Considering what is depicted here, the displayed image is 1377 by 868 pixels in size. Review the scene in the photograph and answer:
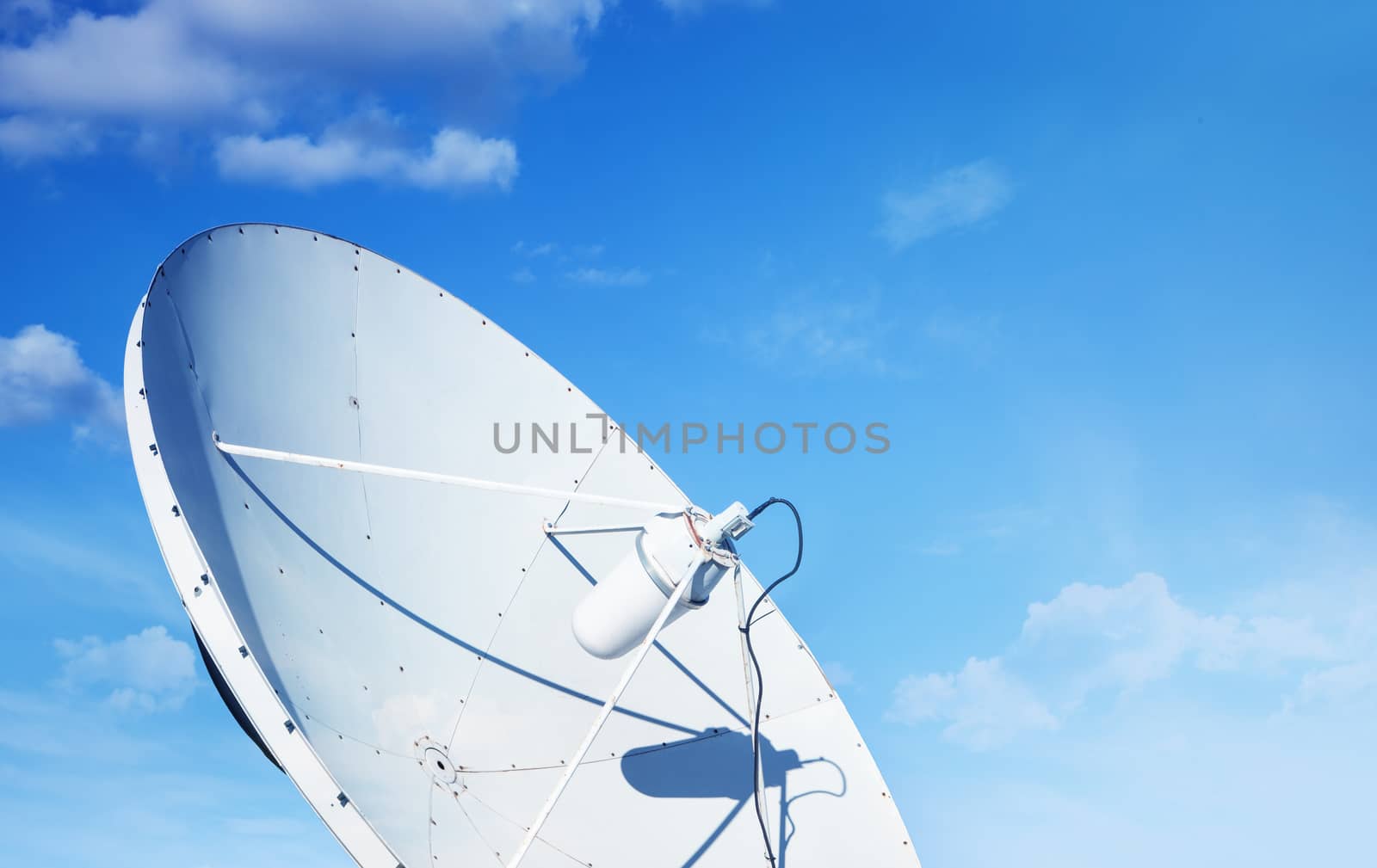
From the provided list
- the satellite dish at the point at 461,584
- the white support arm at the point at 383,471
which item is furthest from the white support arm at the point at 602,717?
the white support arm at the point at 383,471

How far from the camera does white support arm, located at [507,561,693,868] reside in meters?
10.7

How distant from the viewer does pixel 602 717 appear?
11148mm

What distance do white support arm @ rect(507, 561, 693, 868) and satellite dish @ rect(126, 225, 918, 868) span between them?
0.13 ft

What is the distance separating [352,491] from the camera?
44.9ft

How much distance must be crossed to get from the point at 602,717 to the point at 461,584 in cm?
360

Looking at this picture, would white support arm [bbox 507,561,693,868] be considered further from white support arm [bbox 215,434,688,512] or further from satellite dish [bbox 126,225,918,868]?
white support arm [bbox 215,434,688,512]

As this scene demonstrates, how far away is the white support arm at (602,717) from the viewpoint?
10.7 meters

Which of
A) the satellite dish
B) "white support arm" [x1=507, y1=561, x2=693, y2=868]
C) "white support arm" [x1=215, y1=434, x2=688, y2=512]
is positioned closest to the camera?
"white support arm" [x1=507, y1=561, x2=693, y2=868]

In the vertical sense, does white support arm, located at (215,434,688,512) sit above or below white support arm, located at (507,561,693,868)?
above

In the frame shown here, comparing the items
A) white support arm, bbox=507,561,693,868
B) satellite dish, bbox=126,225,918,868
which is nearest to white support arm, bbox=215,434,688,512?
satellite dish, bbox=126,225,918,868

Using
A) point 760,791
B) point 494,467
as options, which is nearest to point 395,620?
point 494,467

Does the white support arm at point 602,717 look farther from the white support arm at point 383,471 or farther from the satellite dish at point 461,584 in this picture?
the white support arm at point 383,471

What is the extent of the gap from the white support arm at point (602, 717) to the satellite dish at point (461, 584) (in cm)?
4

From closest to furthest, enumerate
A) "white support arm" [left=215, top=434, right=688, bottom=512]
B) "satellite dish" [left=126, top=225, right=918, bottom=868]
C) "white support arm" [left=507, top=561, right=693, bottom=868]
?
"white support arm" [left=507, top=561, right=693, bottom=868] → "satellite dish" [left=126, top=225, right=918, bottom=868] → "white support arm" [left=215, top=434, right=688, bottom=512]
